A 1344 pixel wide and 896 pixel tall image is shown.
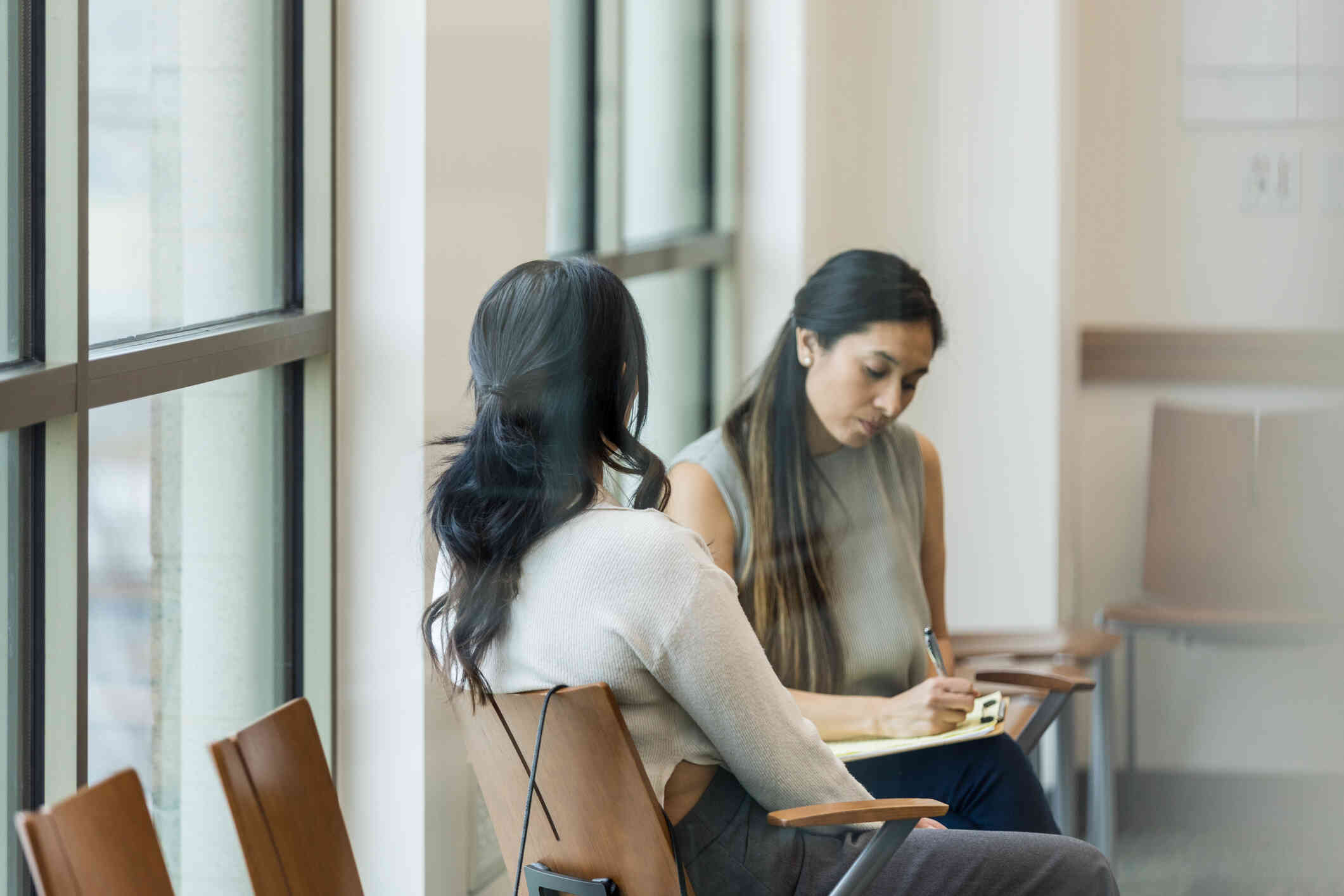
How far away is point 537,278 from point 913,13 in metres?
0.48

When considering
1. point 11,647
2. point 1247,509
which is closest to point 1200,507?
point 1247,509

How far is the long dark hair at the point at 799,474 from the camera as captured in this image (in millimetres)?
1272

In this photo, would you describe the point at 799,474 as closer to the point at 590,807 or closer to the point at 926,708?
the point at 926,708

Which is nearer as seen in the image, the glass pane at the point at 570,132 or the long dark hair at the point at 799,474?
the long dark hair at the point at 799,474

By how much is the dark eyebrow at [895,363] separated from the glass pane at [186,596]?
0.58 metres

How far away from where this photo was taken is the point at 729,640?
1010mm

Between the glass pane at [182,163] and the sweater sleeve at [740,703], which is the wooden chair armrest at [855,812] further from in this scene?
the glass pane at [182,163]

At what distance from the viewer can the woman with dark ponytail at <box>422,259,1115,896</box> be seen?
100 cm

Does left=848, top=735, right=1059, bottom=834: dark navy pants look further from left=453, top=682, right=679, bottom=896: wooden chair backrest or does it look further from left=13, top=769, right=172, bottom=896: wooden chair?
left=13, top=769, right=172, bottom=896: wooden chair

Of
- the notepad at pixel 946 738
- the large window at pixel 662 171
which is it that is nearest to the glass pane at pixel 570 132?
A: the large window at pixel 662 171

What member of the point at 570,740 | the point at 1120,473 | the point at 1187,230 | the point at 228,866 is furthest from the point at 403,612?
the point at 1187,230

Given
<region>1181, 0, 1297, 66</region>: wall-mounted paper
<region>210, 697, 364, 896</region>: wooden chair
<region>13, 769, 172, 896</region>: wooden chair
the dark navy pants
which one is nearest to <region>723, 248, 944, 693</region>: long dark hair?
the dark navy pants

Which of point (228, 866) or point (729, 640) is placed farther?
point (228, 866)

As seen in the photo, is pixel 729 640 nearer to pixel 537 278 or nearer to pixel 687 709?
pixel 687 709
